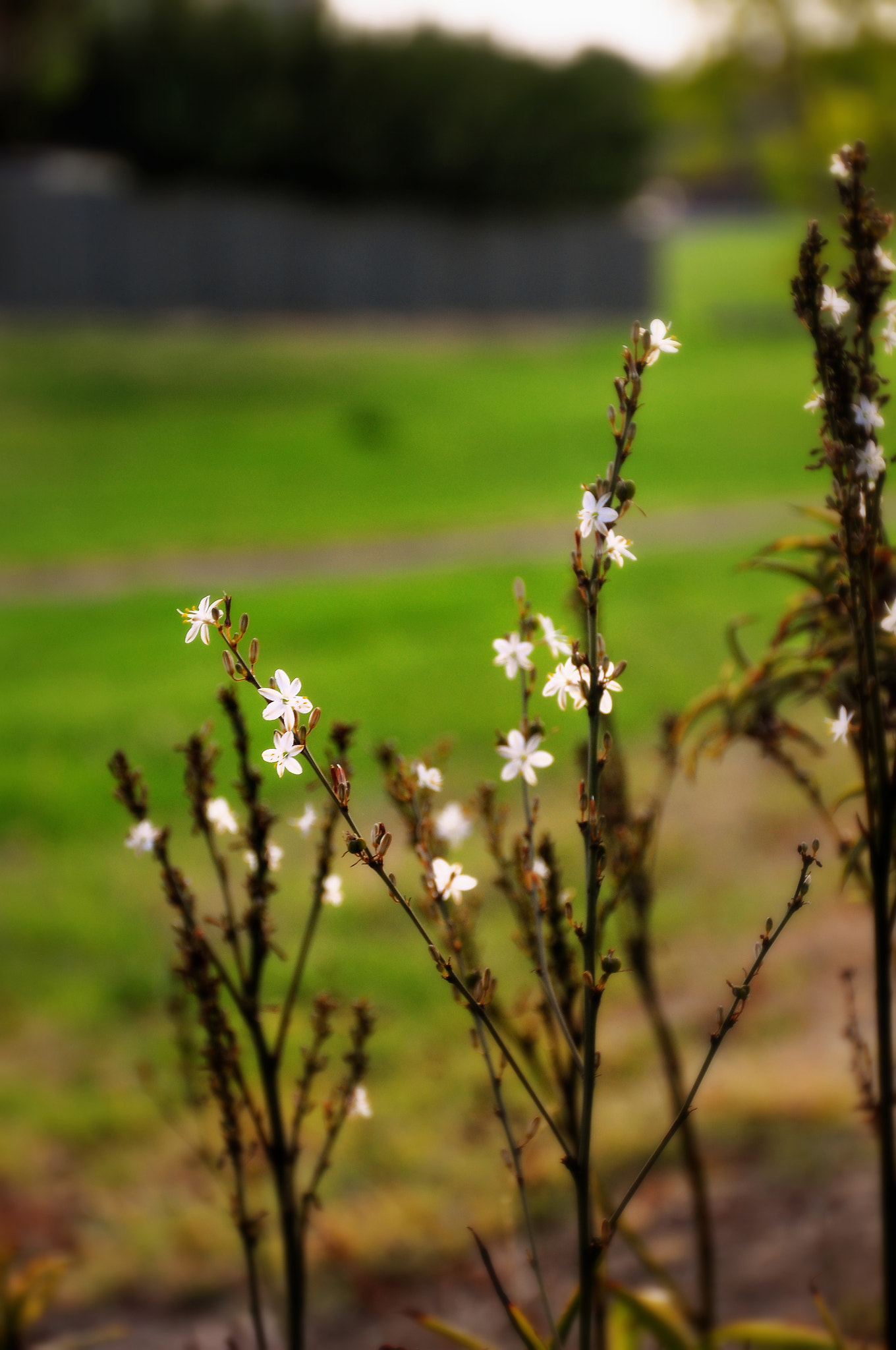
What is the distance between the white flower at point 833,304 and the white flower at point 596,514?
→ 0.36m

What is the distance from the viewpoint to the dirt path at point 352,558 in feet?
32.4

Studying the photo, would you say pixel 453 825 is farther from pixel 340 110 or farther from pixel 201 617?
pixel 340 110

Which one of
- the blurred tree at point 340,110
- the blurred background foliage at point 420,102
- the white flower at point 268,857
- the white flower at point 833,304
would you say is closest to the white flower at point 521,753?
the white flower at point 268,857

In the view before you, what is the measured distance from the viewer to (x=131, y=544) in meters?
11.1

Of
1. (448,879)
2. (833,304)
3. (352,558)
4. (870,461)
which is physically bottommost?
(448,879)

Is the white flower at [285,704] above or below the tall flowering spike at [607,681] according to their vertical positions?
below

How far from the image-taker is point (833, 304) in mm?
1343

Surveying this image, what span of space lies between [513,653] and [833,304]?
0.51m

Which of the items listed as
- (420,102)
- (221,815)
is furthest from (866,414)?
(420,102)

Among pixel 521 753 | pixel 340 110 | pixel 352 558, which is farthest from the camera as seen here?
pixel 340 110

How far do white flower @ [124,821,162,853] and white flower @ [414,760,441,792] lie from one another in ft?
1.27

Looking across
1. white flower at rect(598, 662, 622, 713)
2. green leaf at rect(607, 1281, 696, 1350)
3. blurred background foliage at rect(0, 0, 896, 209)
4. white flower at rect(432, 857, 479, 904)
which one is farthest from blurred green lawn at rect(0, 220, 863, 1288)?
blurred background foliage at rect(0, 0, 896, 209)

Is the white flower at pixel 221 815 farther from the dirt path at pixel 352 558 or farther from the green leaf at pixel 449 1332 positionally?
the dirt path at pixel 352 558

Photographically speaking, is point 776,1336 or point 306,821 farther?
point 776,1336
